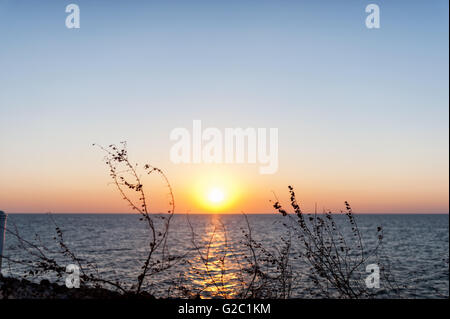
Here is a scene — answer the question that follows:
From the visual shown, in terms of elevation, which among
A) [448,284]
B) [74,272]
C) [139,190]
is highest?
[139,190]

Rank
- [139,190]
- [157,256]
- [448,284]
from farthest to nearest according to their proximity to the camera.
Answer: [157,256] < [448,284] < [139,190]
